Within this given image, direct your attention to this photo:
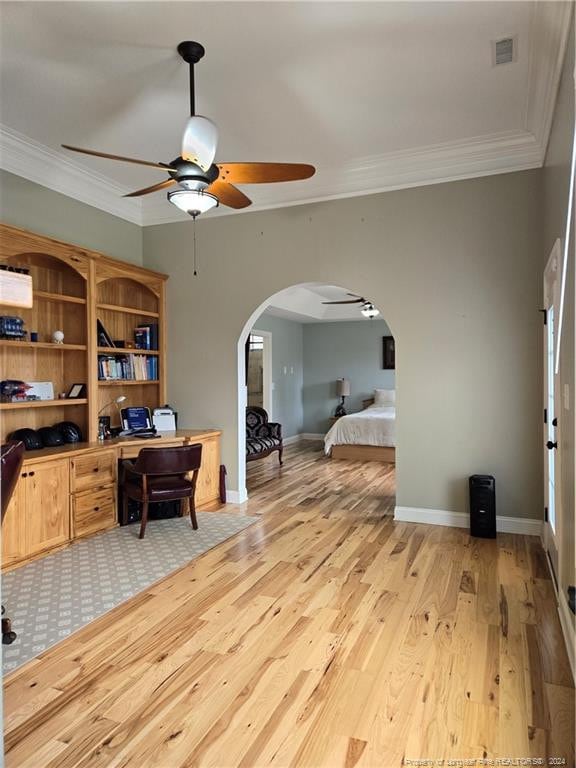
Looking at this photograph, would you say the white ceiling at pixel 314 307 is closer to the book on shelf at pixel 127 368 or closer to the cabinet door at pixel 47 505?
the book on shelf at pixel 127 368

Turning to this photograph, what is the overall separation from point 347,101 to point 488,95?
961 millimetres

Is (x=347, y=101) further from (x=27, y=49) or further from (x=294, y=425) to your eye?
(x=294, y=425)

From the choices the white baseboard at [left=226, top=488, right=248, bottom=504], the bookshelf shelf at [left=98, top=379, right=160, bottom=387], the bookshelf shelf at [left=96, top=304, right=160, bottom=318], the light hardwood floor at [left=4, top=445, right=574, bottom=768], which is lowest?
the light hardwood floor at [left=4, top=445, right=574, bottom=768]

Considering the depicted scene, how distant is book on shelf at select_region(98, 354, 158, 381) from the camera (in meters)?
4.70

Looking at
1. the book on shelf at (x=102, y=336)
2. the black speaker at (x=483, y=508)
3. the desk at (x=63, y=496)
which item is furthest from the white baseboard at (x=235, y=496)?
the black speaker at (x=483, y=508)

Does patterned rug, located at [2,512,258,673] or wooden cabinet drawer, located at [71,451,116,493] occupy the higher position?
wooden cabinet drawer, located at [71,451,116,493]

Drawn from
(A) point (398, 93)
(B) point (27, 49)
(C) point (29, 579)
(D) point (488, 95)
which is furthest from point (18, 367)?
(D) point (488, 95)

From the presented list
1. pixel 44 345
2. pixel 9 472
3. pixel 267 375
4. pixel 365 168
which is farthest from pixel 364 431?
pixel 9 472

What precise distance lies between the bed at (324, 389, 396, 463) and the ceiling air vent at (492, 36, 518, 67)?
5.02 m

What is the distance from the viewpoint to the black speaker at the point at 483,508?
12.8 ft

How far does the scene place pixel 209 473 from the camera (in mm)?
5020

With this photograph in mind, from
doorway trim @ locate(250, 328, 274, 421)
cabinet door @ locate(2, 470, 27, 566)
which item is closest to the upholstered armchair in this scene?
doorway trim @ locate(250, 328, 274, 421)

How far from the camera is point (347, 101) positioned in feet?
11.1

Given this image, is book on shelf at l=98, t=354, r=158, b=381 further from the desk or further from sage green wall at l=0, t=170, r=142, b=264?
sage green wall at l=0, t=170, r=142, b=264
